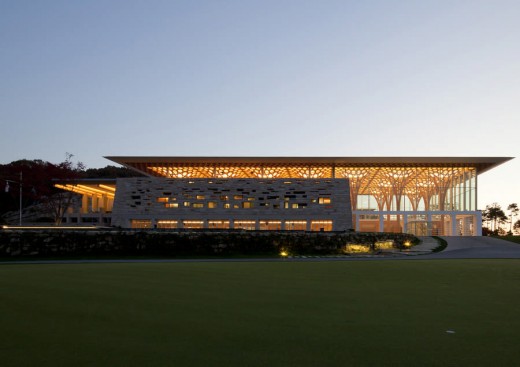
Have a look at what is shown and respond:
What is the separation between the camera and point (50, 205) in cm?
6184

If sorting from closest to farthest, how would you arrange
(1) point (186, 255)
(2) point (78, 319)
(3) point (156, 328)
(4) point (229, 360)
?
1. (4) point (229, 360)
2. (3) point (156, 328)
3. (2) point (78, 319)
4. (1) point (186, 255)

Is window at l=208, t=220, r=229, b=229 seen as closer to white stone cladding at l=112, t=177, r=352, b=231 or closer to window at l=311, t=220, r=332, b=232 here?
white stone cladding at l=112, t=177, r=352, b=231

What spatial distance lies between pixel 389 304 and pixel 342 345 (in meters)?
3.27

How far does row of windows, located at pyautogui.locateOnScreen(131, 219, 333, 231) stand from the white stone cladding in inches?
4.5

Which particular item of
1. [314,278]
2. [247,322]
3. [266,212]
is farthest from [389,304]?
[266,212]

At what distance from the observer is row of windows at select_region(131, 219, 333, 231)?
5438 centimetres

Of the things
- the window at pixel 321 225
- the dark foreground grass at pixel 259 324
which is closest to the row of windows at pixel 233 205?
the window at pixel 321 225

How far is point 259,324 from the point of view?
6.69 metres

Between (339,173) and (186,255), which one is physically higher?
(339,173)

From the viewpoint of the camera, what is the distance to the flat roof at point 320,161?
59062 mm

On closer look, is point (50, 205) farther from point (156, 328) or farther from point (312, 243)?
point (156, 328)

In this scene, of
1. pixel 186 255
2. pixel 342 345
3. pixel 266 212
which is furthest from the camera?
pixel 266 212

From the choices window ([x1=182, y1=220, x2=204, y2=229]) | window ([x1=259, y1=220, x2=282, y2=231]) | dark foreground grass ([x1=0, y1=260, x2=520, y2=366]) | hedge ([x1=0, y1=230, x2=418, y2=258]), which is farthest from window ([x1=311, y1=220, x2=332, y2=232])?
dark foreground grass ([x1=0, y1=260, x2=520, y2=366])

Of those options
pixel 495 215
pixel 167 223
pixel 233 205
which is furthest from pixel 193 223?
pixel 495 215
